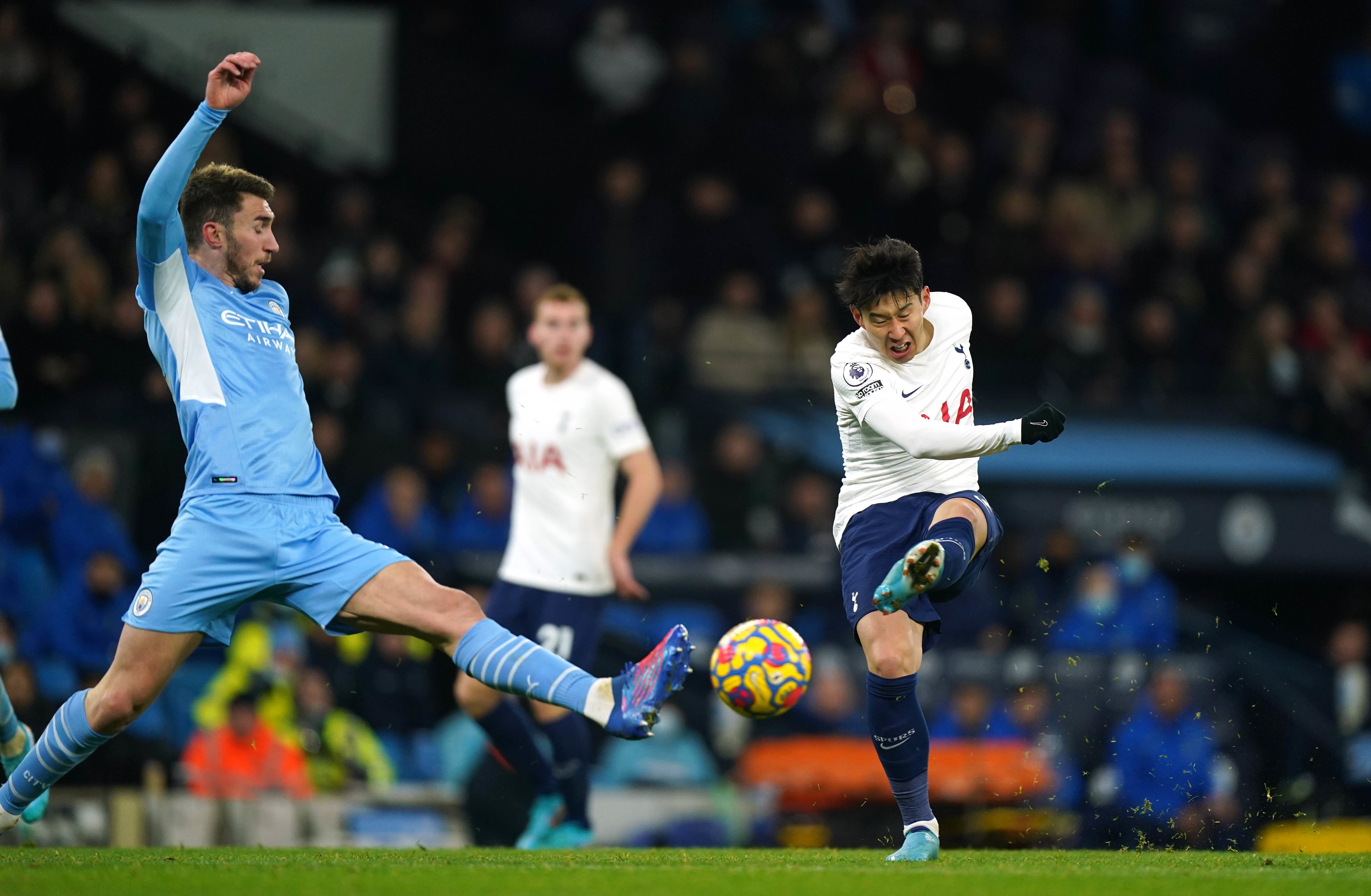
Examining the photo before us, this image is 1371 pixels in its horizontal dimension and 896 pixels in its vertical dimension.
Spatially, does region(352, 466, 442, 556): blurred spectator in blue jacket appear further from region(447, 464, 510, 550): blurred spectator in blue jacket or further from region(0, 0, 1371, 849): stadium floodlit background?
region(447, 464, 510, 550): blurred spectator in blue jacket

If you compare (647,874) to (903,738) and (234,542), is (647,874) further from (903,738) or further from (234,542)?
(234,542)

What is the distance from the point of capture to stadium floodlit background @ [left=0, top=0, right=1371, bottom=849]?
10.2 meters

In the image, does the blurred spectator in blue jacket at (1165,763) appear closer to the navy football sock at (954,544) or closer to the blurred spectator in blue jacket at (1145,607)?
the blurred spectator in blue jacket at (1145,607)

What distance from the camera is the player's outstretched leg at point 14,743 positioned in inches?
257

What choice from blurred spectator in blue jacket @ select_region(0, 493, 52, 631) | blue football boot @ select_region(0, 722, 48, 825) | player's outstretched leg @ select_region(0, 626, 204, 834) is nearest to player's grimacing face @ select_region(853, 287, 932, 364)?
player's outstretched leg @ select_region(0, 626, 204, 834)

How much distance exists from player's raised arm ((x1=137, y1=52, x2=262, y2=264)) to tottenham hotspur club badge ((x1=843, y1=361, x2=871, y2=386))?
2.54 metres

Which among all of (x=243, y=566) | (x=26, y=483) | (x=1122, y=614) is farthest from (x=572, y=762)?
(x=26, y=483)

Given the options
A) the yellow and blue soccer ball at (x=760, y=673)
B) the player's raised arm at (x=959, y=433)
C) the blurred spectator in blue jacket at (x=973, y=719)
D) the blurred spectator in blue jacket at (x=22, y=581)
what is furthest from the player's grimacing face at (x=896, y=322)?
the blurred spectator in blue jacket at (x=22, y=581)

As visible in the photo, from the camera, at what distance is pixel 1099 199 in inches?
606

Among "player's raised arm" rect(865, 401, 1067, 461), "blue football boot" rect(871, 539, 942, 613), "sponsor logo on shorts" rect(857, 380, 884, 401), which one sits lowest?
"blue football boot" rect(871, 539, 942, 613)

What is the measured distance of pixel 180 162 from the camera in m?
5.81

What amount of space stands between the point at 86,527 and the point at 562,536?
379 cm

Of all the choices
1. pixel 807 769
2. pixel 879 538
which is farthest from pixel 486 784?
pixel 879 538

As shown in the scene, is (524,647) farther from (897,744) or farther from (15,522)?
(15,522)
